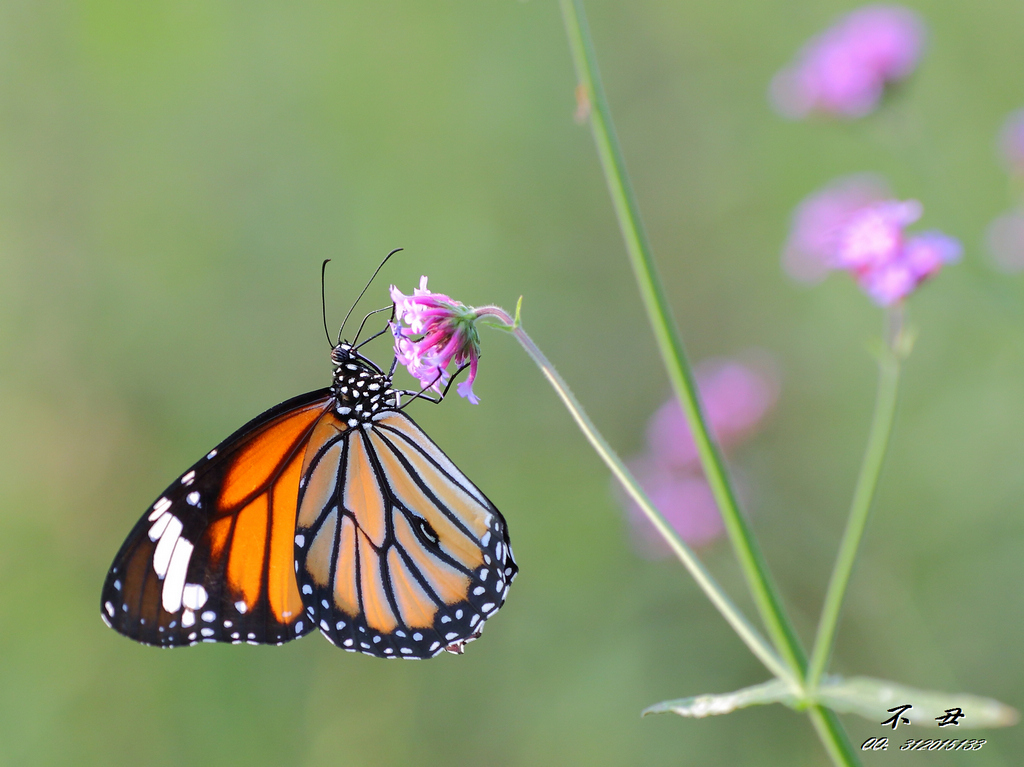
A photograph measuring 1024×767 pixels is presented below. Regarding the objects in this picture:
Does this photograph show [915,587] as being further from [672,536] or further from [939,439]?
[672,536]

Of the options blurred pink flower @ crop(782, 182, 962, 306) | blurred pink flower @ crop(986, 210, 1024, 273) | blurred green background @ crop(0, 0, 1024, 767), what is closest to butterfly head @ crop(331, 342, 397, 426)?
blurred pink flower @ crop(782, 182, 962, 306)

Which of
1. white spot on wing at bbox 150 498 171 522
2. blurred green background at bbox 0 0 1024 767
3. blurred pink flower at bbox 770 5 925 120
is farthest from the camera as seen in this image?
blurred green background at bbox 0 0 1024 767

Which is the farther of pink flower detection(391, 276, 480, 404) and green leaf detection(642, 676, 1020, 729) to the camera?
pink flower detection(391, 276, 480, 404)

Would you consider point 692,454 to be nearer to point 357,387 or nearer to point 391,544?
point 391,544

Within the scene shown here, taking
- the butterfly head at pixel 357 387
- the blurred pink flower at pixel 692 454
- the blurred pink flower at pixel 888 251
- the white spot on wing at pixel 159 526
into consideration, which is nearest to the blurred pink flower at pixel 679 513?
the blurred pink flower at pixel 692 454

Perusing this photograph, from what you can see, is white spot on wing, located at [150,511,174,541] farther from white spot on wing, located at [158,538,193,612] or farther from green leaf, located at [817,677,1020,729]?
green leaf, located at [817,677,1020,729]

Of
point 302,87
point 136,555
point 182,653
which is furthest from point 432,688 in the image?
point 302,87

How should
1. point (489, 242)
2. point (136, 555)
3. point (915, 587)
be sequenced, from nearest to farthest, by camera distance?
point (136, 555)
point (915, 587)
point (489, 242)
